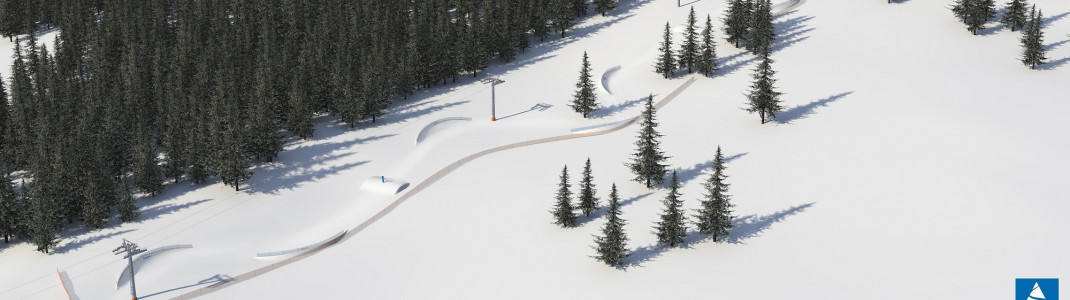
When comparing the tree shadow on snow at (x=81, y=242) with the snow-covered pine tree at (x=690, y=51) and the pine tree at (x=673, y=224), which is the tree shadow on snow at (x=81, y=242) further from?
the snow-covered pine tree at (x=690, y=51)

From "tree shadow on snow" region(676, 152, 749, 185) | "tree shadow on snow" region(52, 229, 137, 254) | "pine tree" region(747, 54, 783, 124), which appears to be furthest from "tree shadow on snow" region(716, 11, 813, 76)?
"tree shadow on snow" region(52, 229, 137, 254)

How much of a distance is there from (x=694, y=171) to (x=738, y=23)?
31384 mm

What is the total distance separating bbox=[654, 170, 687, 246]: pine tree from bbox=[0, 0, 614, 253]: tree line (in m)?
34.5

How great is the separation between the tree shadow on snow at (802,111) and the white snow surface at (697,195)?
0.87 feet

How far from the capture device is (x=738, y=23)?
10125 cm

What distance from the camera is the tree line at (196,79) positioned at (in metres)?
76.1

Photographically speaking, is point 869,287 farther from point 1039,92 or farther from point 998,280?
point 1039,92

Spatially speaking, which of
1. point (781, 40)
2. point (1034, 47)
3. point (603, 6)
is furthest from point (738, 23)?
point (1034, 47)

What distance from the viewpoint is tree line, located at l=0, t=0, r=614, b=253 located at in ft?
250

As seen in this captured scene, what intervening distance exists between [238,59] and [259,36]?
11.3 metres

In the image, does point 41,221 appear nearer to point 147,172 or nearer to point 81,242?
point 81,242

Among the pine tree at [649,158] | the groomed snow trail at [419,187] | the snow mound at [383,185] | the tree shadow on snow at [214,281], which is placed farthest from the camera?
the snow mound at [383,185]

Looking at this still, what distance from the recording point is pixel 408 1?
120188 millimetres

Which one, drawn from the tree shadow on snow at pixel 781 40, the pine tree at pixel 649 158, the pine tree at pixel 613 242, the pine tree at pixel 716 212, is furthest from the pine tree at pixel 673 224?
the tree shadow on snow at pixel 781 40
